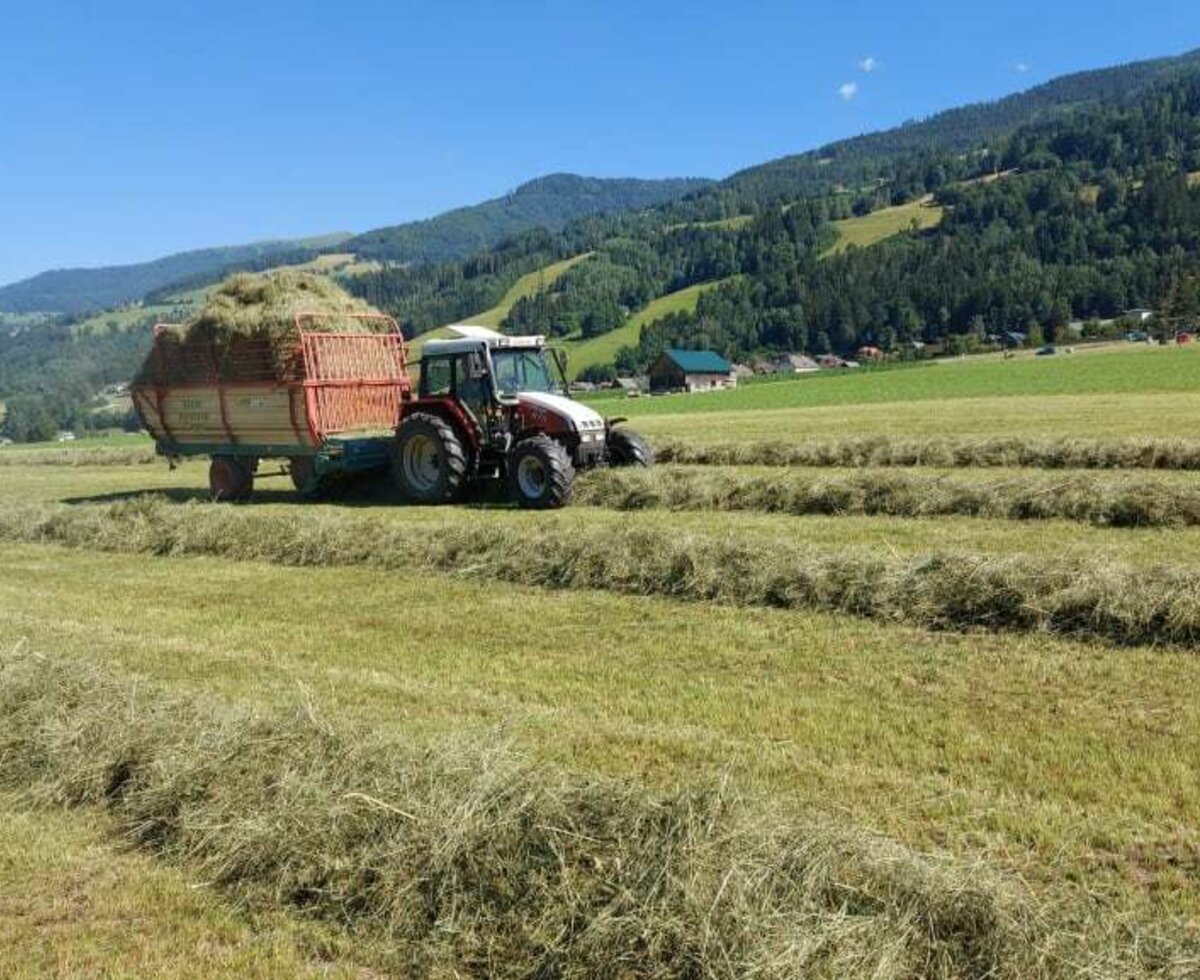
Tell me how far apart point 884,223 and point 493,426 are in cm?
13899

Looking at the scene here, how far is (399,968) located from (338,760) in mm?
1180

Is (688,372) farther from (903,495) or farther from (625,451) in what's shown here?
(903,495)

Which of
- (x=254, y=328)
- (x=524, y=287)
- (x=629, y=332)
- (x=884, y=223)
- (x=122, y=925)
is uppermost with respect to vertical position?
(x=884, y=223)

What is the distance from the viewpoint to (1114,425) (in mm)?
18688

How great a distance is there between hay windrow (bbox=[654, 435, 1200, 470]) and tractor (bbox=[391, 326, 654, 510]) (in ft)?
11.9

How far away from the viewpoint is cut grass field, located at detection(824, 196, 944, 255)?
131125 mm

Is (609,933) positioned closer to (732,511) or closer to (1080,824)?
(1080,824)

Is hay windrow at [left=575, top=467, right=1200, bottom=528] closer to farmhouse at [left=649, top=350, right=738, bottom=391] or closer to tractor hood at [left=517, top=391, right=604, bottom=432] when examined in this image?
tractor hood at [left=517, top=391, right=604, bottom=432]

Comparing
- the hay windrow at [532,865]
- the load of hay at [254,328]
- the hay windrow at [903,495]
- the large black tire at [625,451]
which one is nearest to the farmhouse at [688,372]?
the load of hay at [254,328]

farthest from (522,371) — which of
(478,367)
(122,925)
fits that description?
(122,925)

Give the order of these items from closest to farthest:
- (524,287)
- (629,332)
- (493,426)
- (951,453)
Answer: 1. (493,426)
2. (951,453)
3. (629,332)
4. (524,287)

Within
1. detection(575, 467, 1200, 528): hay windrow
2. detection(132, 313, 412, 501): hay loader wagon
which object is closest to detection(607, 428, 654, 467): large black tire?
detection(575, 467, 1200, 528): hay windrow

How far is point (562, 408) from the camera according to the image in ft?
42.4

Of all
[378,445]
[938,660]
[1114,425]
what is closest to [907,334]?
[1114,425]
